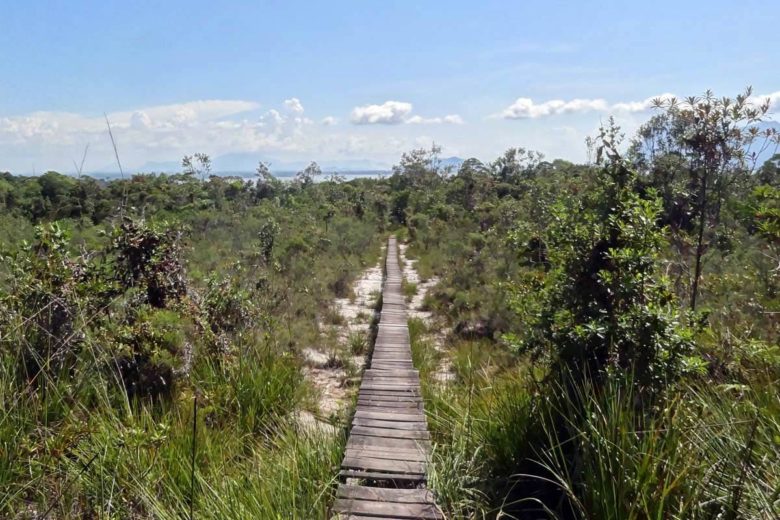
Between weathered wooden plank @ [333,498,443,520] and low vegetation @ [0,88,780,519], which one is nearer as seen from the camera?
low vegetation @ [0,88,780,519]

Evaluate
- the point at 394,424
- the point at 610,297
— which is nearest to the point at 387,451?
the point at 394,424

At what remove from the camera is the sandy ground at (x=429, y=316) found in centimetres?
810

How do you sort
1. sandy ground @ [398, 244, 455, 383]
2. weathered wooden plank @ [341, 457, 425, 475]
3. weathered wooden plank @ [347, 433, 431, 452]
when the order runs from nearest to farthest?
1. weathered wooden plank @ [341, 457, 425, 475]
2. weathered wooden plank @ [347, 433, 431, 452]
3. sandy ground @ [398, 244, 455, 383]

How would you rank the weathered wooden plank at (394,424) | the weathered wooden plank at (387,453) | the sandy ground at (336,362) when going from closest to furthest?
the weathered wooden plank at (387,453) < the weathered wooden plank at (394,424) < the sandy ground at (336,362)

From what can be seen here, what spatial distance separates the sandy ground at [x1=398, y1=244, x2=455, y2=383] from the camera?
8102 millimetres

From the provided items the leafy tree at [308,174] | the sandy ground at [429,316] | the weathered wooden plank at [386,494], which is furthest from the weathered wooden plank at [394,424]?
the leafy tree at [308,174]

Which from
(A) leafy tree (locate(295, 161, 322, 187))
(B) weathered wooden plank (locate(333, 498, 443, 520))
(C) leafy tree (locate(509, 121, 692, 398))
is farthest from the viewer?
(A) leafy tree (locate(295, 161, 322, 187))

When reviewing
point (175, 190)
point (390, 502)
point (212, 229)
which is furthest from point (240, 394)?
point (175, 190)

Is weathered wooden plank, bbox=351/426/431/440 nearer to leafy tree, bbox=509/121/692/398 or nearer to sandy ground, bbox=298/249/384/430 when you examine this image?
sandy ground, bbox=298/249/384/430

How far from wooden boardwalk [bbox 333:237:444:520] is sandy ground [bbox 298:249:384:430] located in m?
0.47

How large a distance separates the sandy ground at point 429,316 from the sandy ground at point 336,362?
1163 millimetres

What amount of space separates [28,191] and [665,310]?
1323 inches

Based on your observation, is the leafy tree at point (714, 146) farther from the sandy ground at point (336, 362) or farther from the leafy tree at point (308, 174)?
the leafy tree at point (308, 174)

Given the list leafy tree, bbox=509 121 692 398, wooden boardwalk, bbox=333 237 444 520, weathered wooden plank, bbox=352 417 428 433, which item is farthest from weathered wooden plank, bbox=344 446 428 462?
leafy tree, bbox=509 121 692 398
